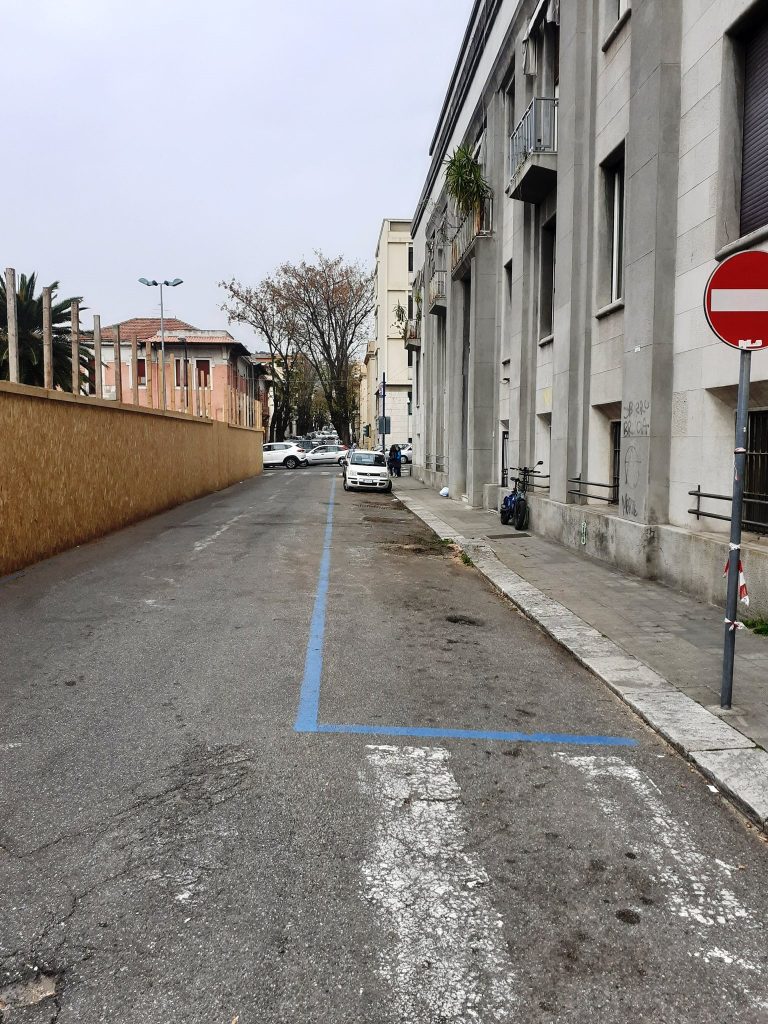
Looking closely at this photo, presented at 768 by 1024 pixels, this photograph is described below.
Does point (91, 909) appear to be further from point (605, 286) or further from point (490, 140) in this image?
point (490, 140)

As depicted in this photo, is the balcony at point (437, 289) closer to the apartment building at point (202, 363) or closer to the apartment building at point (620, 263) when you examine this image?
the apartment building at point (620, 263)

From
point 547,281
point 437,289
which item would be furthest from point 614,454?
point 437,289

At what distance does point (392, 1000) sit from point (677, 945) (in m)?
1.05

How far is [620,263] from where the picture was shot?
1262 cm

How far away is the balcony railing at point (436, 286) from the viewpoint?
98.8 feet

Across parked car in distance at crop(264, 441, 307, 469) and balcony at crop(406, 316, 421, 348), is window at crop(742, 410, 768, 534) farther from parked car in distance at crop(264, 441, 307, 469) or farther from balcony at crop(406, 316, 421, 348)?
parked car in distance at crop(264, 441, 307, 469)

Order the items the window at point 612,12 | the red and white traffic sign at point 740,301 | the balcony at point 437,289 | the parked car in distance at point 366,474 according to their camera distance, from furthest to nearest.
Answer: the balcony at point 437,289, the parked car in distance at point 366,474, the window at point 612,12, the red and white traffic sign at point 740,301

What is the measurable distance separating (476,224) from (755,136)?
45.3ft

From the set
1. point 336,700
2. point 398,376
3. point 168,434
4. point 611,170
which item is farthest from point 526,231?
point 398,376

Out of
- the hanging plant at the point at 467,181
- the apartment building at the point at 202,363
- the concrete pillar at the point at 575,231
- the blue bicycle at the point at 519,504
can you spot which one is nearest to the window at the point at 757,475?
the concrete pillar at the point at 575,231

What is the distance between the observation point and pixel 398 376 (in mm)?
55750

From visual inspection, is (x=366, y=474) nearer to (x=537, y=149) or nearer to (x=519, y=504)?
(x=519, y=504)

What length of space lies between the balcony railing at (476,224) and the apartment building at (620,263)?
0.06 m

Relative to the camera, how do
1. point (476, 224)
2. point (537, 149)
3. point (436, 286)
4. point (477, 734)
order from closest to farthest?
1. point (477, 734)
2. point (537, 149)
3. point (476, 224)
4. point (436, 286)
